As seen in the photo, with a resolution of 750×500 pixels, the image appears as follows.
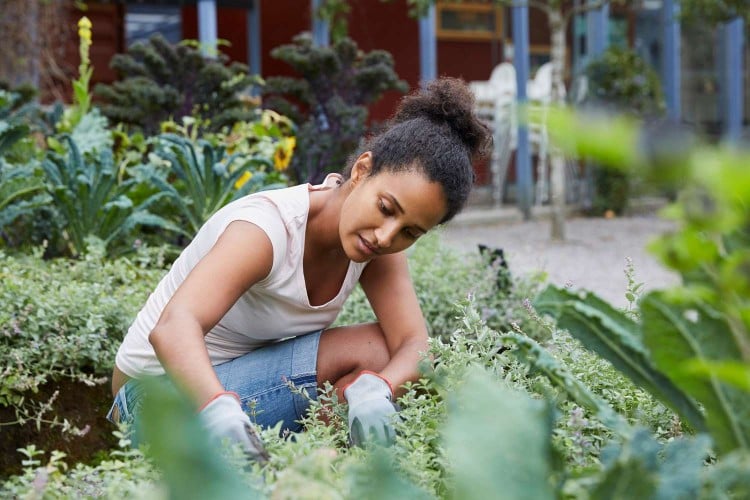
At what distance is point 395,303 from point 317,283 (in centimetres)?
18

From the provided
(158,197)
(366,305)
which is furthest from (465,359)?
(158,197)

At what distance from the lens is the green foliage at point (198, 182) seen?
3.86 meters

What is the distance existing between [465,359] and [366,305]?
1738 mm

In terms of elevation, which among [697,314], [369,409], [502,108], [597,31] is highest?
[597,31]

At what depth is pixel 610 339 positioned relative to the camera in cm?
111

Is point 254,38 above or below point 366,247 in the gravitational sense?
above

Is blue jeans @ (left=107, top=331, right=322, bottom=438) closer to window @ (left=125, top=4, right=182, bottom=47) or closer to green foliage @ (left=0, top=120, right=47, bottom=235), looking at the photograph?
green foliage @ (left=0, top=120, right=47, bottom=235)

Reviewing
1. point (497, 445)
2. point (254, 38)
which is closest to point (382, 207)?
point (497, 445)

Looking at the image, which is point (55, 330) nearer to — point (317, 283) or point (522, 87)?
point (317, 283)

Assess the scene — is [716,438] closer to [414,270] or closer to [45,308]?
[45,308]

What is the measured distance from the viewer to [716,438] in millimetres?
1007

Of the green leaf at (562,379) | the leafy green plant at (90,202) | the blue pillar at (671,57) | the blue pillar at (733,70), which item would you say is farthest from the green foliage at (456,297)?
the blue pillar at (733,70)

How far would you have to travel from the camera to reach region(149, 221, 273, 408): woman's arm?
62.6 inches

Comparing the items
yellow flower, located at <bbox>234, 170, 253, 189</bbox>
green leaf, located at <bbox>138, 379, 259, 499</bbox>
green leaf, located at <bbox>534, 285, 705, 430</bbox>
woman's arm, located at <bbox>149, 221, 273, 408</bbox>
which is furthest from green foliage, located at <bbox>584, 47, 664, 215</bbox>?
green leaf, located at <bbox>138, 379, 259, 499</bbox>
